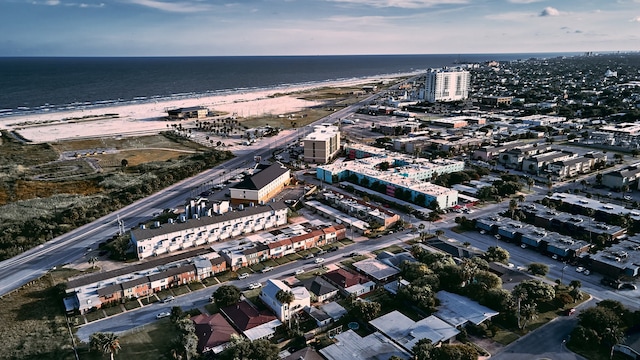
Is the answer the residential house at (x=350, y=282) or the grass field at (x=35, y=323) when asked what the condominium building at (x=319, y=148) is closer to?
the residential house at (x=350, y=282)

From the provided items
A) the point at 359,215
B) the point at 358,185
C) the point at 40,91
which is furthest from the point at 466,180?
the point at 40,91

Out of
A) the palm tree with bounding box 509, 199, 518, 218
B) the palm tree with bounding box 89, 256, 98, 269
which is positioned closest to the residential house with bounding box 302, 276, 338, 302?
the palm tree with bounding box 89, 256, 98, 269

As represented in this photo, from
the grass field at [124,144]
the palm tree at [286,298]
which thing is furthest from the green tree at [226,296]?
the grass field at [124,144]

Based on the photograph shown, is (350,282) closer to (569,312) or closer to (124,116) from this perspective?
(569,312)

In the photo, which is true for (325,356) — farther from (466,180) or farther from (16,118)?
(16,118)

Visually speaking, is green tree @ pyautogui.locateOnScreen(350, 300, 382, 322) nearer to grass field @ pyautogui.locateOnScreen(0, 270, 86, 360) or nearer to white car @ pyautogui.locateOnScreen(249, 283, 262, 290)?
white car @ pyautogui.locateOnScreen(249, 283, 262, 290)

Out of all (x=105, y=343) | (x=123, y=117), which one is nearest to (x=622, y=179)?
(x=105, y=343)
